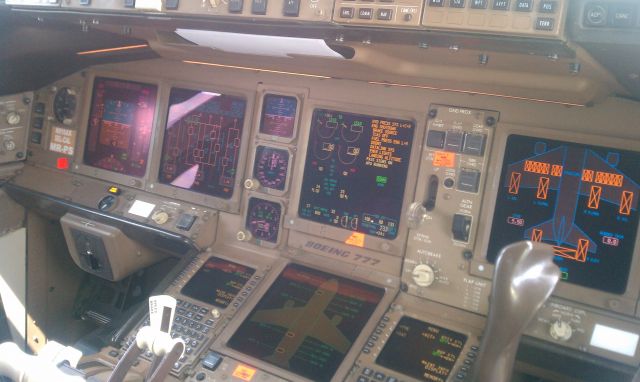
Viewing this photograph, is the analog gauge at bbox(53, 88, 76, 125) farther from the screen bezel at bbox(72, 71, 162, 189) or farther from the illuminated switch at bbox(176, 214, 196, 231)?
the illuminated switch at bbox(176, 214, 196, 231)

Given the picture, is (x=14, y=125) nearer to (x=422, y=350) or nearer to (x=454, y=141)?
(x=454, y=141)

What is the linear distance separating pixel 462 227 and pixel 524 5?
1099 millimetres

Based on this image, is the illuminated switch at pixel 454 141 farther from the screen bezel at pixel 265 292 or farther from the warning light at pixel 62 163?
the warning light at pixel 62 163

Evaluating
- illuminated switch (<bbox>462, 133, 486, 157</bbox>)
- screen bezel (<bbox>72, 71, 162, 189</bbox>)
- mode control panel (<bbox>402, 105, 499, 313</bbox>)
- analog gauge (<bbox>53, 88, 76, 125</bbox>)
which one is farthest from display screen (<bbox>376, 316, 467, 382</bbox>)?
analog gauge (<bbox>53, 88, 76, 125</bbox>)

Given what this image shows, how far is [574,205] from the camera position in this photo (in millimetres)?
2514

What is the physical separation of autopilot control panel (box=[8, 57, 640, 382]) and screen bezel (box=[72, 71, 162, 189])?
0.05 ft

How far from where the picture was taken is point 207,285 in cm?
305

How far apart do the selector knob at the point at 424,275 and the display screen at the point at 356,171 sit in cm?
20

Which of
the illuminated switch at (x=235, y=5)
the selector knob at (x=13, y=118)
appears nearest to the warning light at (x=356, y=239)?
the illuminated switch at (x=235, y=5)

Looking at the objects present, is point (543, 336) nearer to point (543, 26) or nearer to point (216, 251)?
point (543, 26)

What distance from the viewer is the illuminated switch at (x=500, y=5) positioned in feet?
5.96

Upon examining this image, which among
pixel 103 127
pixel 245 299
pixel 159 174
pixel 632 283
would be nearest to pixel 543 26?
pixel 632 283

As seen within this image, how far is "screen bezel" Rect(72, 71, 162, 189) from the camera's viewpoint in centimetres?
348

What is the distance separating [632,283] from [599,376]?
37cm
